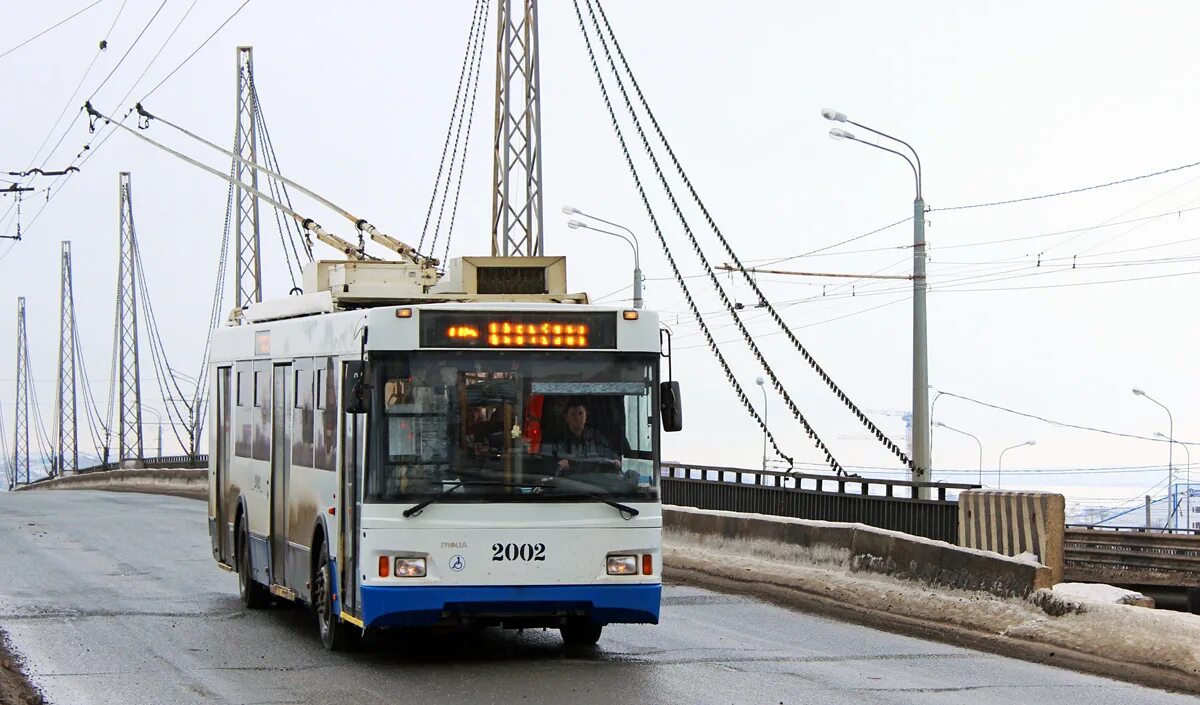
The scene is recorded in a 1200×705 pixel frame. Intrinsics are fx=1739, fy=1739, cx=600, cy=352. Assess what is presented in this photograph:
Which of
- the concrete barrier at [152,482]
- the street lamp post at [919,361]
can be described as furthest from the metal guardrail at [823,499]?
the concrete barrier at [152,482]

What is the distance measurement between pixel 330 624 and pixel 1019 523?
786cm

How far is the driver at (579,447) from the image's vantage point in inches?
476

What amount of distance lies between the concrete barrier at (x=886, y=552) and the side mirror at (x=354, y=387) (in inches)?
234

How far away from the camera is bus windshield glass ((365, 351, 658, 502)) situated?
11938 mm

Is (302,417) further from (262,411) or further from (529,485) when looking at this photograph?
(529,485)

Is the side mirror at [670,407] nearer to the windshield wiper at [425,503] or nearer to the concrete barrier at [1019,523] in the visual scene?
the windshield wiper at [425,503]

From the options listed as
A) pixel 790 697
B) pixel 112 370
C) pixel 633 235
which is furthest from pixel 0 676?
pixel 112 370

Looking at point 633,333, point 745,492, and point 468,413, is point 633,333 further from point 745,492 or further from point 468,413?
point 745,492

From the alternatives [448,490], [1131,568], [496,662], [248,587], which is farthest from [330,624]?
[1131,568]

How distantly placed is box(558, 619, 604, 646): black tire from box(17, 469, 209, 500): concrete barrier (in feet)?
119

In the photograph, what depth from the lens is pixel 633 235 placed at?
44844 millimetres

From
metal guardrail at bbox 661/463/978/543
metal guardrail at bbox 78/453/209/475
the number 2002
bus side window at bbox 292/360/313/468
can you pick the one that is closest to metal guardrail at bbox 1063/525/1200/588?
metal guardrail at bbox 661/463/978/543

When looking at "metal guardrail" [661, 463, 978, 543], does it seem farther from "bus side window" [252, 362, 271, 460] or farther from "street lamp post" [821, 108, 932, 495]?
"bus side window" [252, 362, 271, 460]

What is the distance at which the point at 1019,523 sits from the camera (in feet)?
58.2
